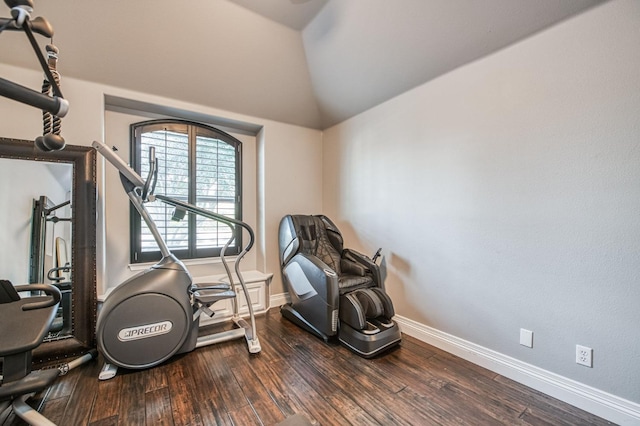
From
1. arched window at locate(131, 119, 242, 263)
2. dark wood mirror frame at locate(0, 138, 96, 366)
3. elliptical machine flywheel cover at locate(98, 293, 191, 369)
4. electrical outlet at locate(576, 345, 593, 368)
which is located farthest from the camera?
arched window at locate(131, 119, 242, 263)

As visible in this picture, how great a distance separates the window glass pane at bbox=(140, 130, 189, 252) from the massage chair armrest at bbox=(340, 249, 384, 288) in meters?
1.95

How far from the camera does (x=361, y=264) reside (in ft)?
9.57

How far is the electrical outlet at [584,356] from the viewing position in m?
1.71

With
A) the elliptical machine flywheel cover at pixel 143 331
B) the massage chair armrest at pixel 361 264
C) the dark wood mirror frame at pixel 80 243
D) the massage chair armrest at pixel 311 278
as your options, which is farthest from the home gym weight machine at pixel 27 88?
the massage chair armrest at pixel 361 264

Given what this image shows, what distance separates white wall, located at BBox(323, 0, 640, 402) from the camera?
5.29 feet

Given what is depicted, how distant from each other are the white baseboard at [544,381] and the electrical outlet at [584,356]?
Answer: 0.47 ft

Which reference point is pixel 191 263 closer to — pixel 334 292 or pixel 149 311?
pixel 149 311

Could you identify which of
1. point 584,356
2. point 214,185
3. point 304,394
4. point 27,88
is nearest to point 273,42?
point 214,185

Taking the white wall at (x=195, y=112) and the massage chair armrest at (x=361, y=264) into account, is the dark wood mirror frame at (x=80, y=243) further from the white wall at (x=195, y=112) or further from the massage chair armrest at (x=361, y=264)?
the massage chair armrest at (x=361, y=264)

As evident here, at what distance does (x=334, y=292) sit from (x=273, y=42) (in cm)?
258

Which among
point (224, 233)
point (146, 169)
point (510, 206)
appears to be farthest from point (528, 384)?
point (146, 169)

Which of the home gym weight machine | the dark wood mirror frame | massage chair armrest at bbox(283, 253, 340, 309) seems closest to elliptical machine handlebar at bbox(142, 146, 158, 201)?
the dark wood mirror frame

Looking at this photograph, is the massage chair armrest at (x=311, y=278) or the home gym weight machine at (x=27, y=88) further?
the massage chair armrest at (x=311, y=278)

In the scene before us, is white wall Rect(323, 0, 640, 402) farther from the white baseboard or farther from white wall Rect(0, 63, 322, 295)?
white wall Rect(0, 63, 322, 295)
